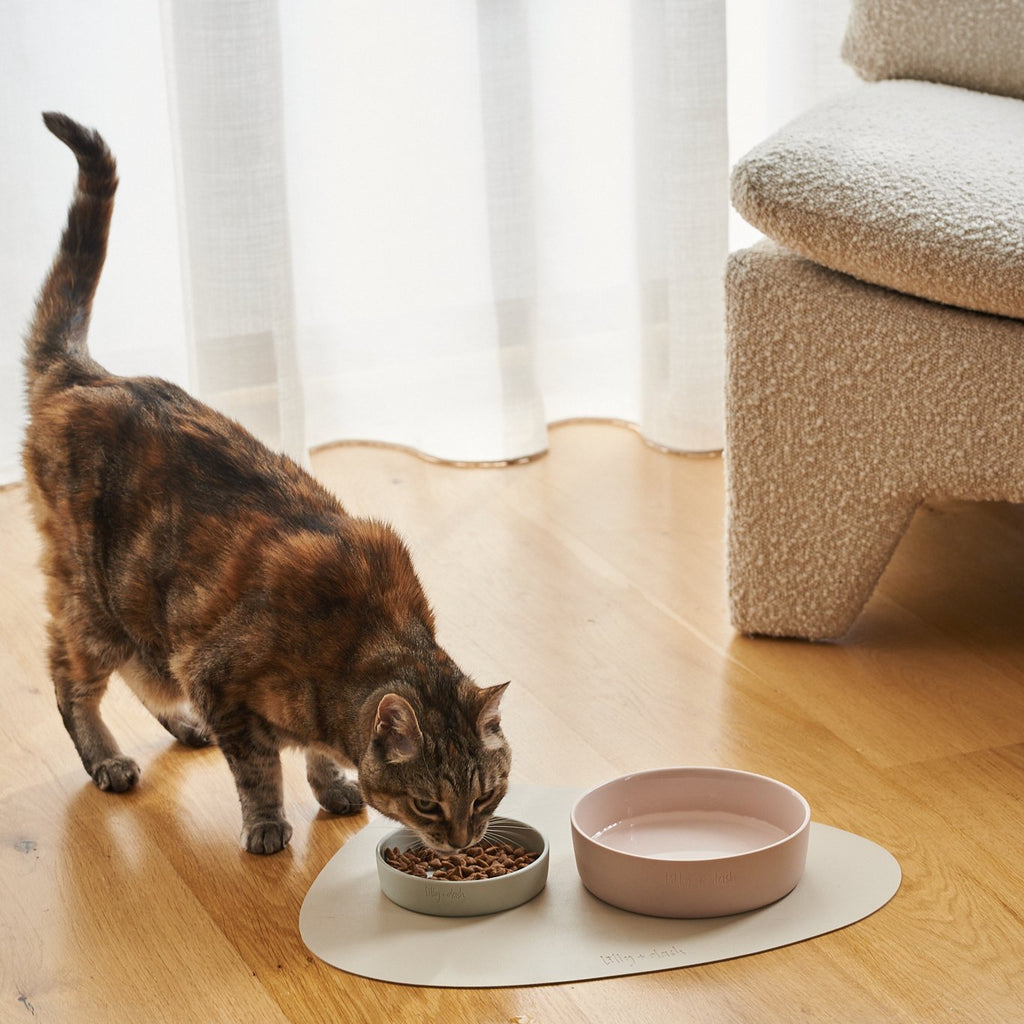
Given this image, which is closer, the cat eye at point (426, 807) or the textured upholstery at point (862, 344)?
the cat eye at point (426, 807)

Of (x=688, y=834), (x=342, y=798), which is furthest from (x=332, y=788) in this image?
(x=688, y=834)

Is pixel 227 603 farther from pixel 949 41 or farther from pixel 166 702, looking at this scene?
pixel 949 41

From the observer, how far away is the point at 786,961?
1354mm

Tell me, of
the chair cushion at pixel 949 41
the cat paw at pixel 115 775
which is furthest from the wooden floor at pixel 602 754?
the chair cushion at pixel 949 41

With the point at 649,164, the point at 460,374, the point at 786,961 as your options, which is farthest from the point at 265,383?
the point at 786,961

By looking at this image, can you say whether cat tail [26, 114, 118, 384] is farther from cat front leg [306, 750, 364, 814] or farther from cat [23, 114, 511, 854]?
cat front leg [306, 750, 364, 814]

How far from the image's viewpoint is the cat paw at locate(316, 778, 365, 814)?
1634mm

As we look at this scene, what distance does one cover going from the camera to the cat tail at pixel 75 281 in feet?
5.57

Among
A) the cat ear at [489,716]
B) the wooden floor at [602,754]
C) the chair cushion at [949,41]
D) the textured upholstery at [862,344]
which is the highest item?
the chair cushion at [949,41]

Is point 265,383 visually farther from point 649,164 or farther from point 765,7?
point 765,7

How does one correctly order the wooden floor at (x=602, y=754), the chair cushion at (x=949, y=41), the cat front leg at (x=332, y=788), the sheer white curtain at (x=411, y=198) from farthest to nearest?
the sheer white curtain at (x=411, y=198) < the chair cushion at (x=949, y=41) < the cat front leg at (x=332, y=788) < the wooden floor at (x=602, y=754)

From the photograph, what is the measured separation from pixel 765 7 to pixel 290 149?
0.89 meters

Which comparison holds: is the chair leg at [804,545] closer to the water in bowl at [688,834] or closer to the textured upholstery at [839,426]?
the textured upholstery at [839,426]

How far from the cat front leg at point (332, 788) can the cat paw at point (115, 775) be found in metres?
0.21
